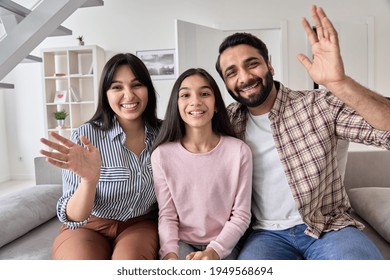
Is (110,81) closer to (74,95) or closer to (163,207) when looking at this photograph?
(163,207)

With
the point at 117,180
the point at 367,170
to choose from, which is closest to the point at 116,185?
the point at 117,180

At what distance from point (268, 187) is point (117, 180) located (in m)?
0.51

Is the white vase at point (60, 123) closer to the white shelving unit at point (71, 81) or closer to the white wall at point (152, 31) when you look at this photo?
the white shelving unit at point (71, 81)


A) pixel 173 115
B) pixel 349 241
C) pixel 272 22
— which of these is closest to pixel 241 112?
pixel 173 115

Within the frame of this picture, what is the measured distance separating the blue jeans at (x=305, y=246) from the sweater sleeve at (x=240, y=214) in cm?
6

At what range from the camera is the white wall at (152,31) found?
14.1 ft

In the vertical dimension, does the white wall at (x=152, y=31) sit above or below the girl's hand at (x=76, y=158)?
above

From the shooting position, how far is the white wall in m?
4.31

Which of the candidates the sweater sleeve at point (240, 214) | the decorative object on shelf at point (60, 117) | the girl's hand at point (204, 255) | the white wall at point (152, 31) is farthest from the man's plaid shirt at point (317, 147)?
the decorative object on shelf at point (60, 117)

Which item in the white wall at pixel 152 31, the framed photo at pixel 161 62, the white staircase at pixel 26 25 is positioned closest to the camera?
the white staircase at pixel 26 25

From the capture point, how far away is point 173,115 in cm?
129

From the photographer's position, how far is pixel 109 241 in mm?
1273

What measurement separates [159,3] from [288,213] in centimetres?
389
